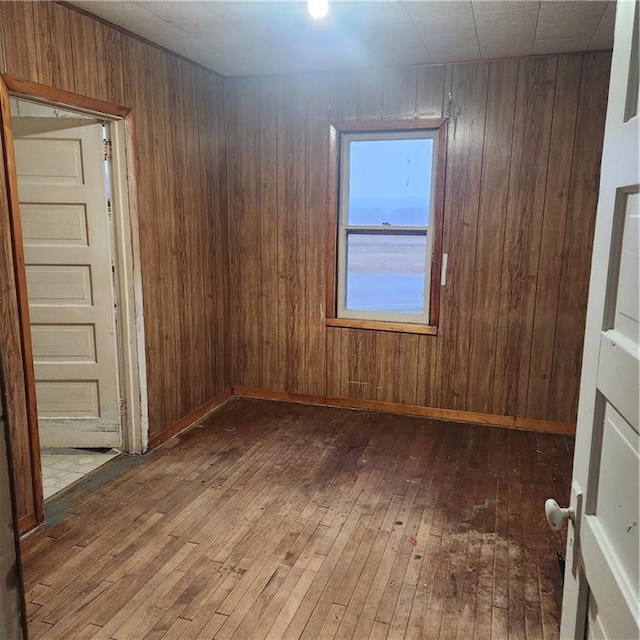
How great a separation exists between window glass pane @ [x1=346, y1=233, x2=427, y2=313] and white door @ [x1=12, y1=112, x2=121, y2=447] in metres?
1.84

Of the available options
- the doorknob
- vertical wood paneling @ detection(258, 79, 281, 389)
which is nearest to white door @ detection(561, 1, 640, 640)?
the doorknob

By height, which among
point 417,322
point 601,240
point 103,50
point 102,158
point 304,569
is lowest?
point 304,569

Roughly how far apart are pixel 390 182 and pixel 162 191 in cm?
166

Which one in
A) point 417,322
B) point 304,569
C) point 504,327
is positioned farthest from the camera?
point 417,322

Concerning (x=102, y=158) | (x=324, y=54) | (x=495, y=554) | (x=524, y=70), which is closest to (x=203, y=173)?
(x=102, y=158)

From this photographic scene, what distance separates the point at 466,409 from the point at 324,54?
2.72 metres

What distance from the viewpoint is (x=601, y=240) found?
1.04m

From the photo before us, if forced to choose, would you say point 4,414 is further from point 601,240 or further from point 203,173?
point 203,173

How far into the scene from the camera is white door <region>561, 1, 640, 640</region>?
860mm

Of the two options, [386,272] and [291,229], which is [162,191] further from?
[386,272]

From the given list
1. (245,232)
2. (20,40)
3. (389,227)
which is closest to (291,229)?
(245,232)

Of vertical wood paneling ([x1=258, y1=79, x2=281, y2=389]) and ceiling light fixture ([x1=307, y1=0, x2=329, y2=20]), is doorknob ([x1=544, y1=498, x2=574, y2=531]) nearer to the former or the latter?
ceiling light fixture ([x1=307, y1=0, x2=329, y2=20])

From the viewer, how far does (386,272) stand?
414 cm

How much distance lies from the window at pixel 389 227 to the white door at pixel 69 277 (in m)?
1.73
